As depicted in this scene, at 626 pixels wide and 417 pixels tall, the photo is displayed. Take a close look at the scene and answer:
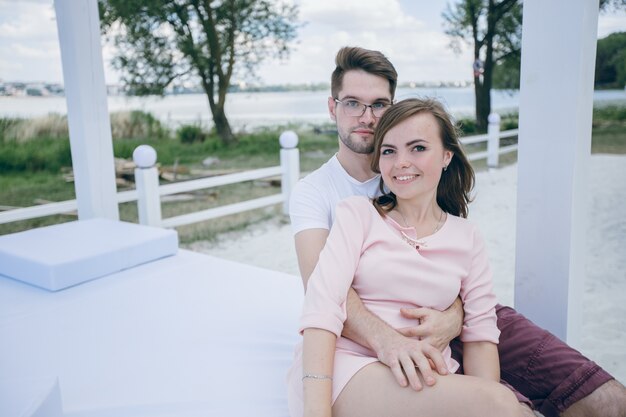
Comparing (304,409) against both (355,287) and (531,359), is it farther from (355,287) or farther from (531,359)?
(531,359)

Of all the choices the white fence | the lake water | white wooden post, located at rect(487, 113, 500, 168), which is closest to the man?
the white fence

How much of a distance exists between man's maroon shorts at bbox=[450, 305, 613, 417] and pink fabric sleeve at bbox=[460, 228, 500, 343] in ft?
0.44

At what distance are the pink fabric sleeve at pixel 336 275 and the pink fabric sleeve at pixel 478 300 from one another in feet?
0.98

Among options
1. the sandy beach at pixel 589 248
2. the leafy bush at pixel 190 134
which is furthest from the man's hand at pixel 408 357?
the leafy bush at pixel 190 134

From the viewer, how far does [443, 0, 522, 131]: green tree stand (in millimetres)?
10383

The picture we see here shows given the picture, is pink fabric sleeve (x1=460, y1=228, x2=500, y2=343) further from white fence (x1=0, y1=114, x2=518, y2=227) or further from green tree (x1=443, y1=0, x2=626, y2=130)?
green tree (x1=443, y1=0, x2=626, y2=130)

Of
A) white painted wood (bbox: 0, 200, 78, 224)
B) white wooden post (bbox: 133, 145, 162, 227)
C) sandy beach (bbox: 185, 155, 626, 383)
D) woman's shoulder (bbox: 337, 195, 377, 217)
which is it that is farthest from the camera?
white wooden post (bbox: 133, 145, 162, 227)

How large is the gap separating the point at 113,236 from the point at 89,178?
70 centimetres

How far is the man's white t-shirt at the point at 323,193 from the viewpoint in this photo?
5.13 feet

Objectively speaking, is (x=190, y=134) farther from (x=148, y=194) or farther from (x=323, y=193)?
(x=323, y=193)

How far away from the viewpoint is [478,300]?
138 centimetres

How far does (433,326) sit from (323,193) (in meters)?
0.53

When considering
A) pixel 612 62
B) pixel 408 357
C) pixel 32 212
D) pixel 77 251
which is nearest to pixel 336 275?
pixel 408 357

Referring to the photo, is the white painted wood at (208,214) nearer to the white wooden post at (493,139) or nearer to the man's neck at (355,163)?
the man's neck at (355,163)
